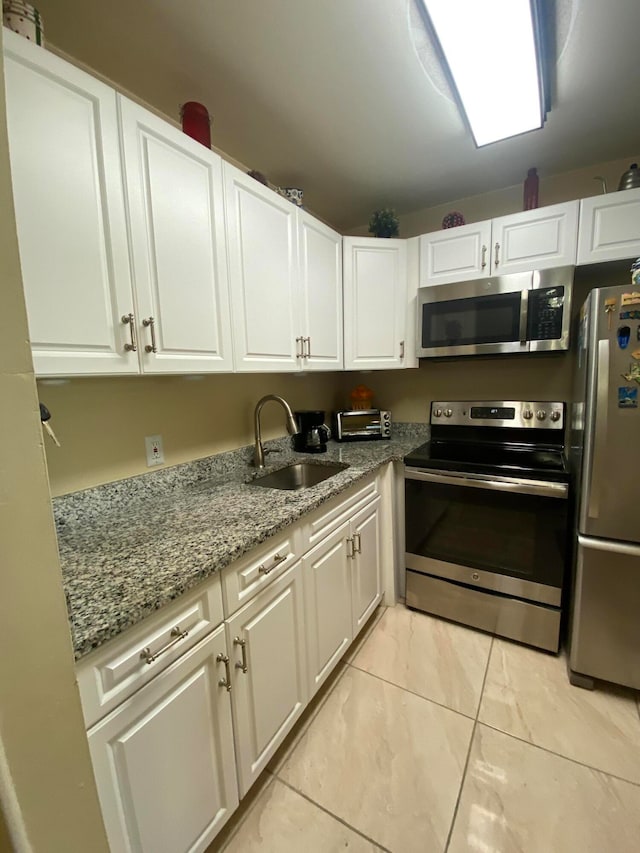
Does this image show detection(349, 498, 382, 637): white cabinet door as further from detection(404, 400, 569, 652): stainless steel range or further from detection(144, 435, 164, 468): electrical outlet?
detection(144, 435, 164, 468): electrical outlet

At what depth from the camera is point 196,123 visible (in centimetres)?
128

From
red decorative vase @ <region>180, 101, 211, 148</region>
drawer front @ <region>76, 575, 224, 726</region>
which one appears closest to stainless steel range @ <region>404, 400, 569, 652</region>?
drawer front @ <region>76, 575, 224, 726</region>

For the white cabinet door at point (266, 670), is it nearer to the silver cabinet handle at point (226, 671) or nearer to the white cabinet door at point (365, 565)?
the silver cabinet handle at point (226, 671)

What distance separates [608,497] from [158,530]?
165 cm

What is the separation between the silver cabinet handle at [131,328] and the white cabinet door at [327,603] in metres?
0.92

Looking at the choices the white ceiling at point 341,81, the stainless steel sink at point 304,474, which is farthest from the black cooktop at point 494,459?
the white ceiling at point 341,81

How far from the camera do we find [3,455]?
409 millimetres

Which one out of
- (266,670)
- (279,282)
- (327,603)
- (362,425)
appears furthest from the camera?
(362,425)

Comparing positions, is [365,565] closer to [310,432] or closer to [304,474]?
[304,474]

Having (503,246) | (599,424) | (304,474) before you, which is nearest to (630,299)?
(599,424)

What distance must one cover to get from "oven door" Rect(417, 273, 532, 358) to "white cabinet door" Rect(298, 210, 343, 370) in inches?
20.3

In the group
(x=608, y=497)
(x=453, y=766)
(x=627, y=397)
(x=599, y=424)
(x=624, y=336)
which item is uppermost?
(x=624, y=336)

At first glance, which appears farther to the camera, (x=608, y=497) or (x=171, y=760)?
(x=608, y=497)

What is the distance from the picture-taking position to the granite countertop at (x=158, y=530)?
0.74m
